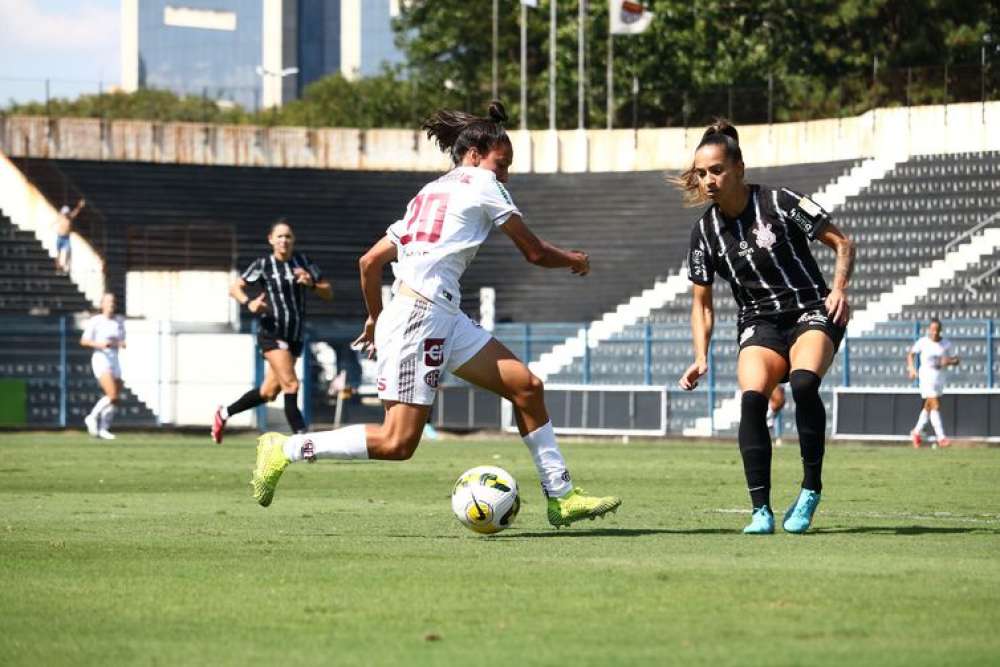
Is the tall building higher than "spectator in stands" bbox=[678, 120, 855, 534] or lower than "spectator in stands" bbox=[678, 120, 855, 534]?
higher

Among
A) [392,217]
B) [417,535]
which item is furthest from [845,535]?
[392,217]

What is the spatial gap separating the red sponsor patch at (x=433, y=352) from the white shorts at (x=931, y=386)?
18.8 m

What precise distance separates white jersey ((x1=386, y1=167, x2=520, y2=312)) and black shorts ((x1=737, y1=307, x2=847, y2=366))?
1433 millimetres

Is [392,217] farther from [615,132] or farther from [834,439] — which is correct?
[834,439]

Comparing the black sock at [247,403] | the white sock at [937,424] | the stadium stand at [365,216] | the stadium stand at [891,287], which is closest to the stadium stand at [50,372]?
the stadium stand at [891,287]

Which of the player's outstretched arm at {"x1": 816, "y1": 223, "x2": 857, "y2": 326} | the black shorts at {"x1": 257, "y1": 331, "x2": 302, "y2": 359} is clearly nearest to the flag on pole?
the black shorts at {"x1": 257, "y1": 331, "x2": 302, "y2": 359}

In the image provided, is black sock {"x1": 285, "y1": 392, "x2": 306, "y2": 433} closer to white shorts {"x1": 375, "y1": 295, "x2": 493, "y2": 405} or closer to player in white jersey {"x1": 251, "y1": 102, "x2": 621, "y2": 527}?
player in white jersey {"x1": 251, "y1": 102, "x2": 621, "y2": 527}

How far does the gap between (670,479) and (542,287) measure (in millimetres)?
28753

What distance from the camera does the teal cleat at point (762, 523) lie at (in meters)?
9.66

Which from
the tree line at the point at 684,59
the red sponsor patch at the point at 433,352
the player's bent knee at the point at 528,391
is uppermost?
the tree line at the point at 684,59

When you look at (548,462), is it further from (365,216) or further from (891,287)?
(365,216)

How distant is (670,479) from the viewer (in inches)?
641

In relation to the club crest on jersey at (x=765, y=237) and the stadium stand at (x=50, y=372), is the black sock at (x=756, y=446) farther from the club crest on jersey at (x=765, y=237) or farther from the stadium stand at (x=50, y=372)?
the stadium stand at (x=50, y=372)

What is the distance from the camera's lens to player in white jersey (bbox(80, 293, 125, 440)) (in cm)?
2647
